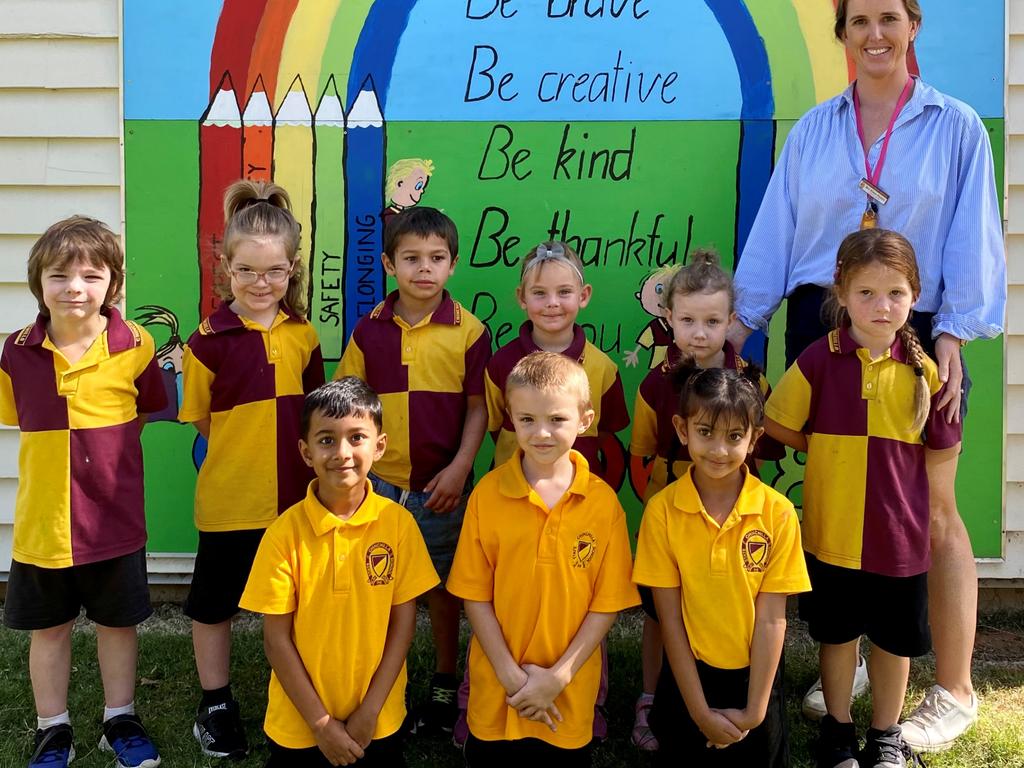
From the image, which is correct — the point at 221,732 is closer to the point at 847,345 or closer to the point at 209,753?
the point at 209,753

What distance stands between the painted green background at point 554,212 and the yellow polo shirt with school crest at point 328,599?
61.3 inches

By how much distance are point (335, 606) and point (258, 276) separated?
1.11m

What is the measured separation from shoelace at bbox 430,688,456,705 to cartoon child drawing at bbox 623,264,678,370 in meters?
1.50

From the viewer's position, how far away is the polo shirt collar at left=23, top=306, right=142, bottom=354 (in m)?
2.82

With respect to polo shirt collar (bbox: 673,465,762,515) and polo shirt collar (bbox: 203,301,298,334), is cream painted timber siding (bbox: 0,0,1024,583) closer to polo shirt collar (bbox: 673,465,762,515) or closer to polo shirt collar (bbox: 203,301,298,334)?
polo shirt collar (bbox: 203,301,298,334)

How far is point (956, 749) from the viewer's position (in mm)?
3006

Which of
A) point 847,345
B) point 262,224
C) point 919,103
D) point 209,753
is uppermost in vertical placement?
point 919,103

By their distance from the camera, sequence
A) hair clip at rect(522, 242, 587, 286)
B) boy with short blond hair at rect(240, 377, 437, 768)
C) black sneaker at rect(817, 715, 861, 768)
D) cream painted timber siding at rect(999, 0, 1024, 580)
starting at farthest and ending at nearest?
cream painted timber siding at rect(999, 0, 1024, 580) < hair clip at rect(522, 242, 587, 286) < black sneaker at rect(817, 715, 861, 768) < boy with short blond hair at rect(240, 377, 437, 768)

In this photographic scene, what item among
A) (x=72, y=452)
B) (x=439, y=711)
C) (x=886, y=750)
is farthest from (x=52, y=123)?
(x=886, y=750)

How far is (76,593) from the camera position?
113 inches

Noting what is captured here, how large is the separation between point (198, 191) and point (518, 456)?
79.2 inches

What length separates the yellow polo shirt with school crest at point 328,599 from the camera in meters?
2.53

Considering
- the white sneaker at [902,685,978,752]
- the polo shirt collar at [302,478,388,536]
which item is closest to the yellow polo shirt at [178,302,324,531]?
the polo shirt collar at [302,478,388,536]

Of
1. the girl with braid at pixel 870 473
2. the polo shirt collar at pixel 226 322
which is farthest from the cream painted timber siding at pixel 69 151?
the girl with braid at pixel 870 473
